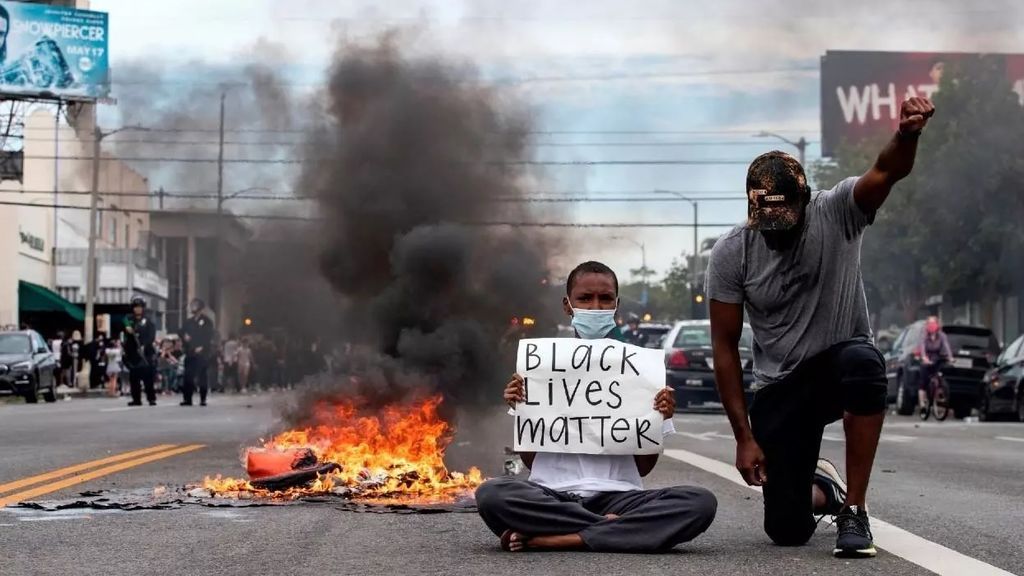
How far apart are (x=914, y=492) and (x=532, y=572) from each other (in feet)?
16.3

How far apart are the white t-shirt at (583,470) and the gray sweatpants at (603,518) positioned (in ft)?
0.62

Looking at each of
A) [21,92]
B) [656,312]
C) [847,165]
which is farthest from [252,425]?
[656,312]

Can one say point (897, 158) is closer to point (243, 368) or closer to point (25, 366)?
point (25, 366)

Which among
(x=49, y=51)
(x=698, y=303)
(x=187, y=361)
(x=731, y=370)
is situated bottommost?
(x=731, y=370)

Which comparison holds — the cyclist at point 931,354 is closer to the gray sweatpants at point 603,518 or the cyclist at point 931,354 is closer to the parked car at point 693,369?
the parked car at point 693,369

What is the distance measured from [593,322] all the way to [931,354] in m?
19.8

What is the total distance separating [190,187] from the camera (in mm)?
21125

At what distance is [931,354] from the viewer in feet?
83.5

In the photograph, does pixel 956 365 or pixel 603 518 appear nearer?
pixel 603 518

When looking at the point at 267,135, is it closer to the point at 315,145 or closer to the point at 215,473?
the point at 315,145

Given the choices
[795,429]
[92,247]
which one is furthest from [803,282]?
[92,247]

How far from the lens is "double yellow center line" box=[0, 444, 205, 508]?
31.8 feet

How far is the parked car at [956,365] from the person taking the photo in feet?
84.3

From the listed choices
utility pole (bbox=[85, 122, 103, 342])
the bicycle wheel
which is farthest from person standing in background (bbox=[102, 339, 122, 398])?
the bicycle wheel
